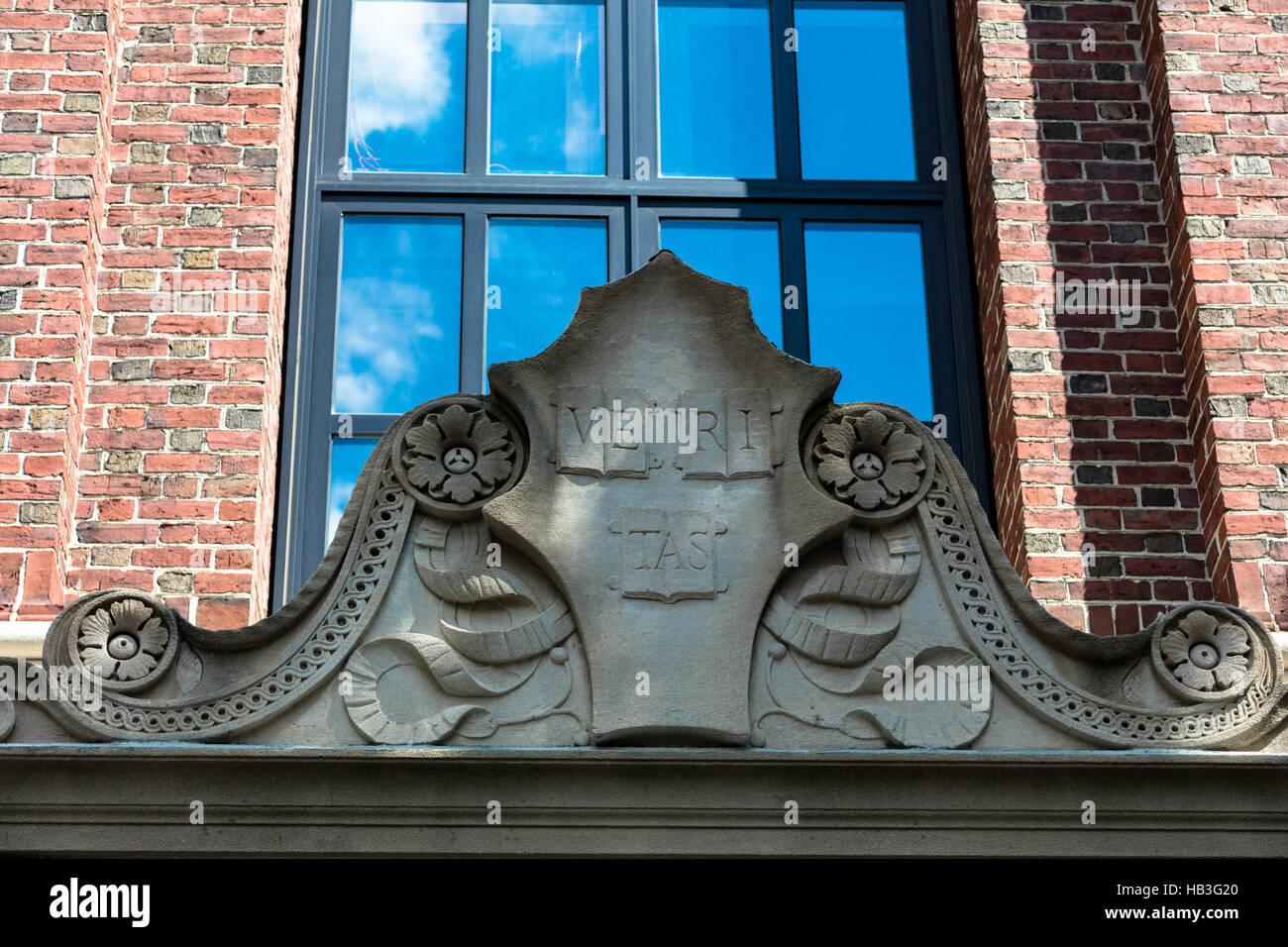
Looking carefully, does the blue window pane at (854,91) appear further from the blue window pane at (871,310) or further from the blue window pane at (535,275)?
the blue window pane at (535,275)

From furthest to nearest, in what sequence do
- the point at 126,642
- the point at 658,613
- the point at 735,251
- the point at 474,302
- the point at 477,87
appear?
the point at 477,87, the point at 735,251, the point at 474,302, the point at 658,613, the point at 126,642

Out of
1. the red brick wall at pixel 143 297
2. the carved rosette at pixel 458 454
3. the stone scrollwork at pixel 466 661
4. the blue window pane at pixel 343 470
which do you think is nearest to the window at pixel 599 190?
the blue window pane at pixel 343 470

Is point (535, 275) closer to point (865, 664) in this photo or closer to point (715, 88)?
point (715, 88)

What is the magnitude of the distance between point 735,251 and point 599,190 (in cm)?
60

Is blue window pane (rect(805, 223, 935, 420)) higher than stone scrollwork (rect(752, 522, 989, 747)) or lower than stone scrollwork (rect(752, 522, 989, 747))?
higher

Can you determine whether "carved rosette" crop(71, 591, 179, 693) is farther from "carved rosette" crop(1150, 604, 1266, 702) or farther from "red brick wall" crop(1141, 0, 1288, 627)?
"red brick wall" crop(1141, 0, 1288, 627)

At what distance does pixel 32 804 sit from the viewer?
4.84 metres

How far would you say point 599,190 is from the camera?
23.9ft

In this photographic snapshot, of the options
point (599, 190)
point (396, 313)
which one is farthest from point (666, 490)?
point (599, 190)

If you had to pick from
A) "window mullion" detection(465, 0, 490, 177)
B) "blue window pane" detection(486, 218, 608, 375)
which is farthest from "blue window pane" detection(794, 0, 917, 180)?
"window mullion" detection(465, 0, 490, 177)

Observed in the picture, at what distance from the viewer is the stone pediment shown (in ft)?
16.6

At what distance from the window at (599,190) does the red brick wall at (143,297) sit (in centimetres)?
31

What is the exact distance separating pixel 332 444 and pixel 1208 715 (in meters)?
3.29
